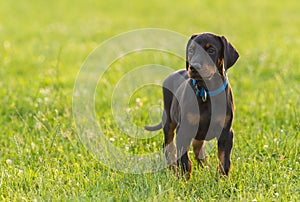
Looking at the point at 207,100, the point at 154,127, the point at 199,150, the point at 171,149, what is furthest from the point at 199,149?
the point at 207,100

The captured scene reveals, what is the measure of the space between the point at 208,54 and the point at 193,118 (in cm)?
60

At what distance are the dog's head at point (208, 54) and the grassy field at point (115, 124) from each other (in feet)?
3.21

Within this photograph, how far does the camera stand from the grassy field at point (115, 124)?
4.68m

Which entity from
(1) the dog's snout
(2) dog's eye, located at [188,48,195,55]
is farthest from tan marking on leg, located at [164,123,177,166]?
(1) the dog's snout

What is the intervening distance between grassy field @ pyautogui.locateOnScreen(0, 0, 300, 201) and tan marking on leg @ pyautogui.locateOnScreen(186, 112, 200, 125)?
517 mm

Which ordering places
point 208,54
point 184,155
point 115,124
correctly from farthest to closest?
point 115,124, point 184,155, point 208,54

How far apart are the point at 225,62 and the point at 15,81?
15.8 ft

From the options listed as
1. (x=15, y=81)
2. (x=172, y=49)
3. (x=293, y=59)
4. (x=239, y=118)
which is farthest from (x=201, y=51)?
(x=172, y=49)

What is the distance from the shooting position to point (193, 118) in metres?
4.86

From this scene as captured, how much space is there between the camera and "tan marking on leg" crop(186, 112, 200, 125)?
15.9ft

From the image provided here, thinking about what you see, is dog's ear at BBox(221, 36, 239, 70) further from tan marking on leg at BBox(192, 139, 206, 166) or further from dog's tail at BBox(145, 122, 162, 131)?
dog's tail at BBox(145, 122, 162, 131)

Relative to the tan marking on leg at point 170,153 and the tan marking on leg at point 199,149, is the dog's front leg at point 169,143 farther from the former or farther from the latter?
the tan marking on leg at point 199,149

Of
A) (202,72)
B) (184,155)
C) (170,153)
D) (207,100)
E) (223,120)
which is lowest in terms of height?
(170,153)

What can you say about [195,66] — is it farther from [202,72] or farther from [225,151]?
[225,151]
